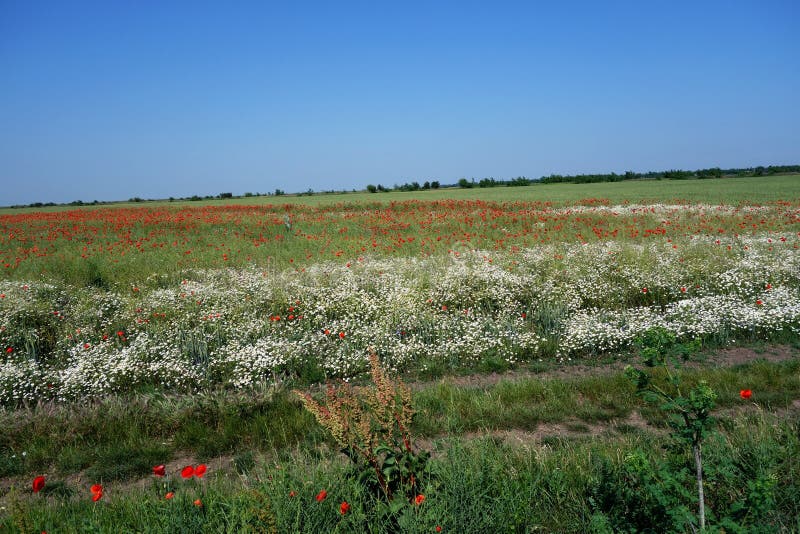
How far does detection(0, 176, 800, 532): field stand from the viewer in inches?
120

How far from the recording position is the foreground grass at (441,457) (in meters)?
2.91

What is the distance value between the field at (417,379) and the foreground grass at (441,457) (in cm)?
3

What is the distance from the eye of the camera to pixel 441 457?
3961 mm

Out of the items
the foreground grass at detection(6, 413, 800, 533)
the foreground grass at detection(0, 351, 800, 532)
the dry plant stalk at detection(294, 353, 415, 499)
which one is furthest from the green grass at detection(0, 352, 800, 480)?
the dry plant stalk at detection(294, 353, 415, 499)

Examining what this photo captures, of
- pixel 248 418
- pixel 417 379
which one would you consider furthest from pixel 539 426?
pixel 248 418

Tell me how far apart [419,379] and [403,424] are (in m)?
3.74

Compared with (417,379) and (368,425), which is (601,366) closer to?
(417,379)

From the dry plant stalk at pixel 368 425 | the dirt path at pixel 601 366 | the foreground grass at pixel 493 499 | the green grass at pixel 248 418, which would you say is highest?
the dry plant stalk at pixel 368 425

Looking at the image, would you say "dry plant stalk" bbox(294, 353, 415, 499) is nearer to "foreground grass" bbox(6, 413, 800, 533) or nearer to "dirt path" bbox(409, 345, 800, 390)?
"foreground grass" bbox(6, 413, 800, 533)

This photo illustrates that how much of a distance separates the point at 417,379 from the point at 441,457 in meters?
2.71

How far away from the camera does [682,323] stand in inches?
300

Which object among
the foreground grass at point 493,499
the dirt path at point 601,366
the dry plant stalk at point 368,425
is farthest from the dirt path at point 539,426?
the dry plant stalk at point 368,425

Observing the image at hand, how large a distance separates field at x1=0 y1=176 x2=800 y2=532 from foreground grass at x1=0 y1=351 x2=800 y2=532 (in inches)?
1.0

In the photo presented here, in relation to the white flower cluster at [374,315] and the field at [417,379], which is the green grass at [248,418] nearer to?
the field at [417,379]
